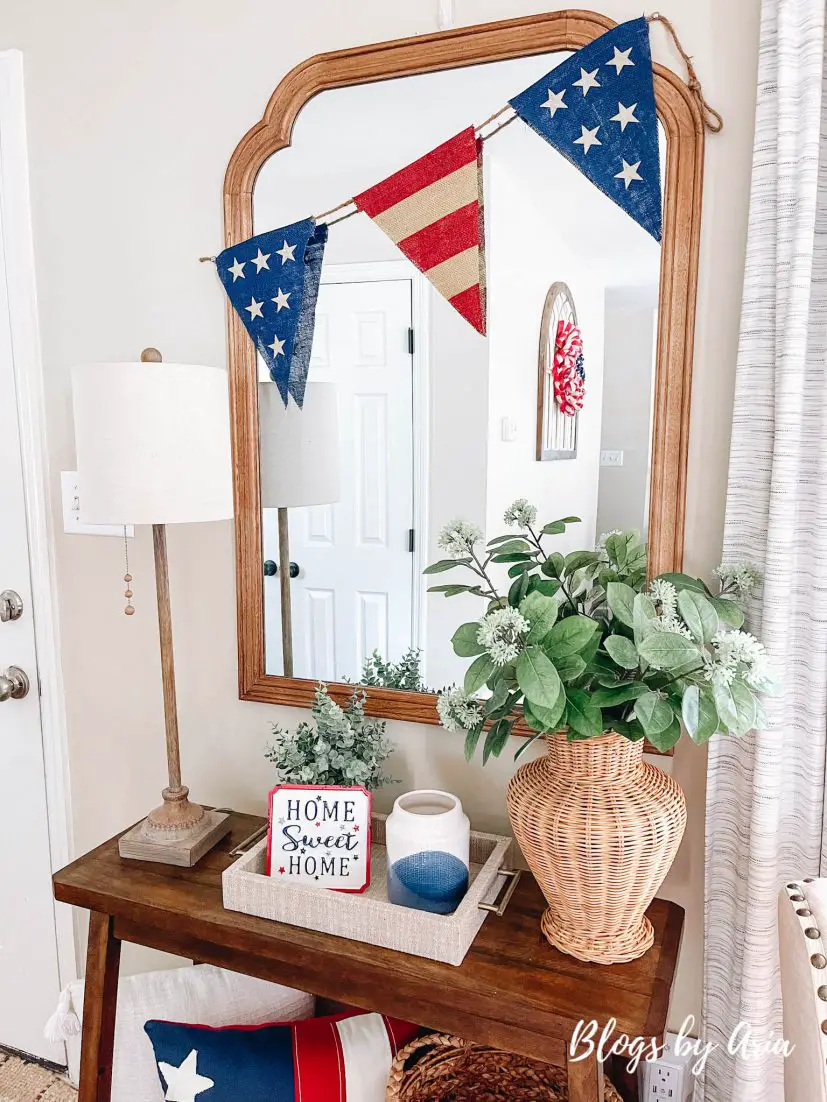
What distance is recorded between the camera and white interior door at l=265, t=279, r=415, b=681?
1.38m

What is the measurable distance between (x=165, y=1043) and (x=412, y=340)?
119cm

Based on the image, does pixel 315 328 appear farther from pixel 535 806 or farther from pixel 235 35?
pixel 535 806

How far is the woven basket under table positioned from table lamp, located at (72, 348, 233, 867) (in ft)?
1.65

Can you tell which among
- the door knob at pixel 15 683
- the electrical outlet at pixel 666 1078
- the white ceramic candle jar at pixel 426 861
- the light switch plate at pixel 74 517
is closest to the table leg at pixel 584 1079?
the white ceramic candle jar at pixel 426 861

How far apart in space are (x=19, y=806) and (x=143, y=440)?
3.51 ft

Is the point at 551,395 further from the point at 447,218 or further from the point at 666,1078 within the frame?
the point at 666,1078

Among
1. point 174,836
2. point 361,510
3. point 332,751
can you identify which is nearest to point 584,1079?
point 332,751

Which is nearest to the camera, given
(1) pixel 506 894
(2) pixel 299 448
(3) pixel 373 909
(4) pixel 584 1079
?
→ (4) pixel 584 1079

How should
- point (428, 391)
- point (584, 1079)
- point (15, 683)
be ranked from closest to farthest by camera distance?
point (584, 1079)
point (428, 391)
point (15, 683)

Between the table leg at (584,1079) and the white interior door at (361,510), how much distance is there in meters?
0.66

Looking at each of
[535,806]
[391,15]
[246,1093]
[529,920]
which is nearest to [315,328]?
[391,15]

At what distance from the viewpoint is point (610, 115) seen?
1.14 m

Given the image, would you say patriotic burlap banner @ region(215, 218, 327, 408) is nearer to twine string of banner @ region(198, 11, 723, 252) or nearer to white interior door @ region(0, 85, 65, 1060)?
twine string of banner @ region(198, 11, 723, 252)

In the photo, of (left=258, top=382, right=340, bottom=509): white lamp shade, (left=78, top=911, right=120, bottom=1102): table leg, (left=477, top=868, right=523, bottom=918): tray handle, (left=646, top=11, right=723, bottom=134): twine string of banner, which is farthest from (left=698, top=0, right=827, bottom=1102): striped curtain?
(left=78, top=911, right=120, bottom=1102): table leg
